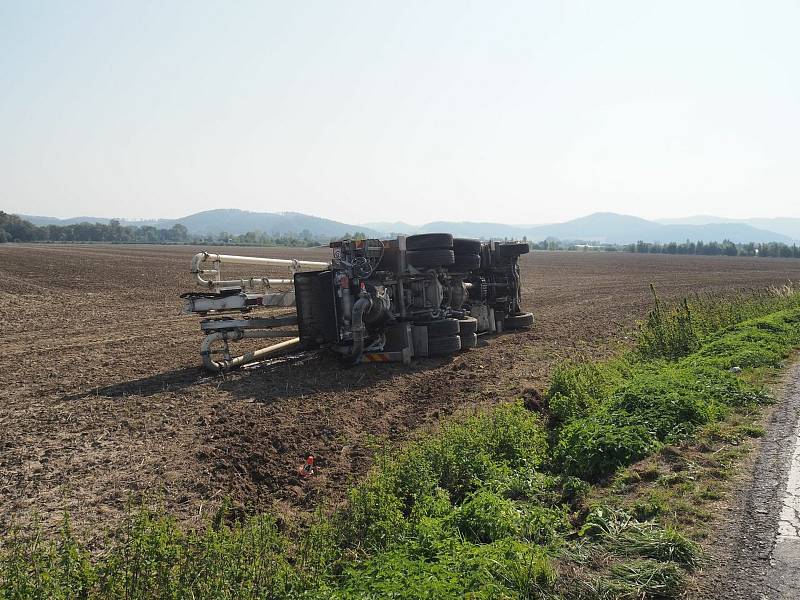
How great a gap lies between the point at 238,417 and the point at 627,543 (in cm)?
512

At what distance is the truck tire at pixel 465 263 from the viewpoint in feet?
42.8

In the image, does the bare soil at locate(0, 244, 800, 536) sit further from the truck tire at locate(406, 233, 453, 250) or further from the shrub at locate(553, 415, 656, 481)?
→ the truck tire at locate(406, 233, 453, 250)

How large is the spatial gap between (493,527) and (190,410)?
190 inches

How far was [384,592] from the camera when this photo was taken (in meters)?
3.79

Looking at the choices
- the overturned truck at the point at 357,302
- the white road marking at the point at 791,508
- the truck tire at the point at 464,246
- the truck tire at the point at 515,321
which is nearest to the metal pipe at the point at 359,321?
the overturned truck at the point at 357,302

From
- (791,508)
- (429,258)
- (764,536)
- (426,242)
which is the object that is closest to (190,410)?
(429,258)

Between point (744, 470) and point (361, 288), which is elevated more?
point (361, 288)

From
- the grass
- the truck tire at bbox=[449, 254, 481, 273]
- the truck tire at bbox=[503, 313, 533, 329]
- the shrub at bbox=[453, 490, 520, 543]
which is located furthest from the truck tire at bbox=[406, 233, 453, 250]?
the shrub at bbox=[453, 490, 520, 543]

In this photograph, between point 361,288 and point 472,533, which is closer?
point 472,533

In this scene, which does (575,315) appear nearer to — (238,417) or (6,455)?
(238,417)

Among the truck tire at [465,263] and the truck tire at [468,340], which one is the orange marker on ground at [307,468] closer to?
the truck tire at [468,340]

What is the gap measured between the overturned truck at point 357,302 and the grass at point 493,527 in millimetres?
3837

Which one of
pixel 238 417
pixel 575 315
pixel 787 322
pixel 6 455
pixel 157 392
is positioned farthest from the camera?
pixel 575 315

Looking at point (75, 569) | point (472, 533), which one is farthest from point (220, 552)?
point (472, 533)
